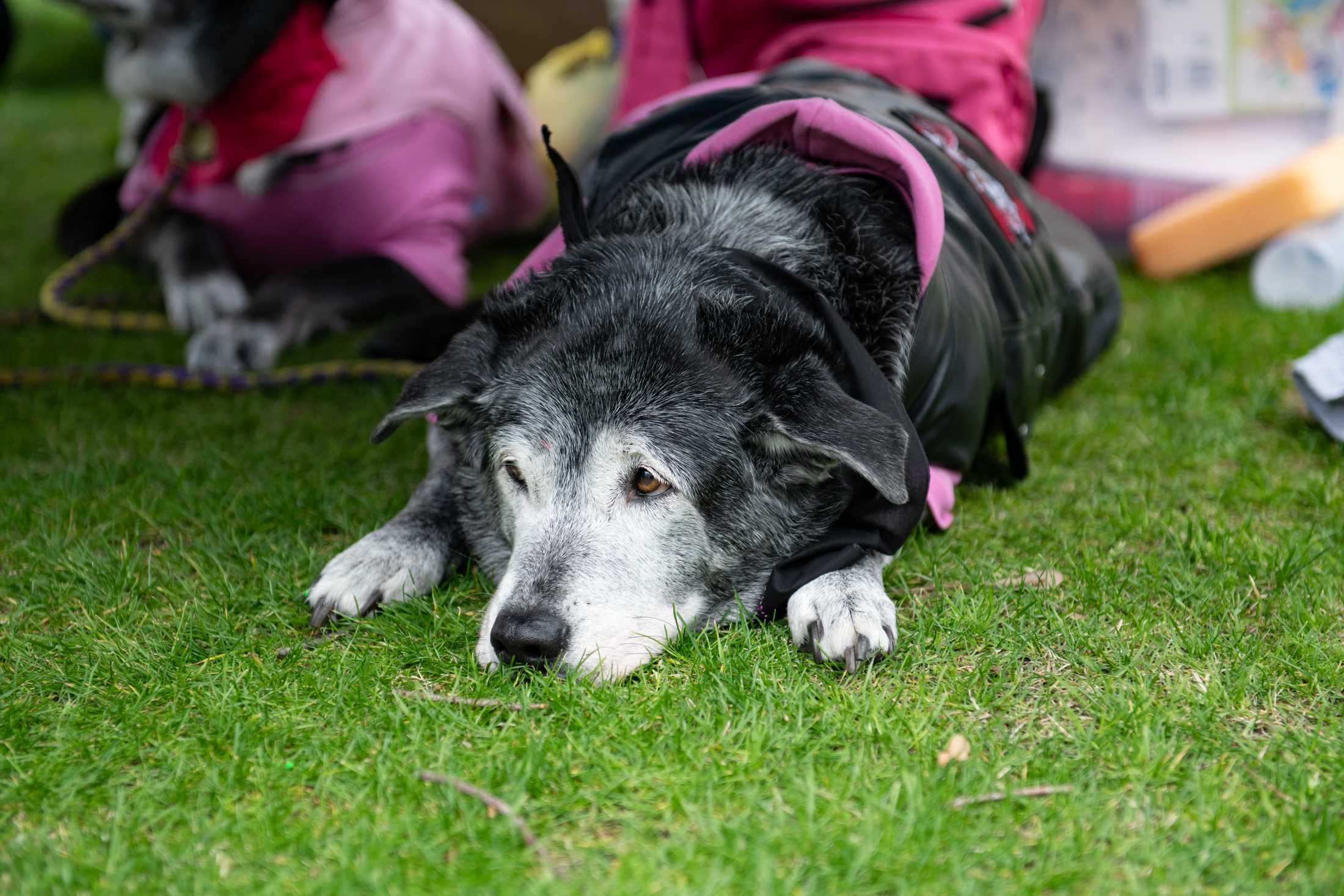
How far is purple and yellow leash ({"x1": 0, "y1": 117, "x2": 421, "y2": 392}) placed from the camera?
493 centimetres

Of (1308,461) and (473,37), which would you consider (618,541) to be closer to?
(1308,461)

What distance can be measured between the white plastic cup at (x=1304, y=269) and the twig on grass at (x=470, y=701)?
15.6ft

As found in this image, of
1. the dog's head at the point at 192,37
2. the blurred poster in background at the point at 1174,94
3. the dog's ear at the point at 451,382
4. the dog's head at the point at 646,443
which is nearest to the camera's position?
the dog's head at the point at 646,443

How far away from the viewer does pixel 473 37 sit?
6.65 meters

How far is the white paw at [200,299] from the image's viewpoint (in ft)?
18.7

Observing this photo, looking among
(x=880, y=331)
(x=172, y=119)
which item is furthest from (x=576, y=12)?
(x=880, y=331)

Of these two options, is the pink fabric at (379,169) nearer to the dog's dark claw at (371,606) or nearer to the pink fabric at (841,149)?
the pink fabric at (841,149)

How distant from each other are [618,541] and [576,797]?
27.3 inches

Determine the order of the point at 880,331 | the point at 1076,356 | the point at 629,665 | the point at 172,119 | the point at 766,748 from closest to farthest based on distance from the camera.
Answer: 1. the point at 766,748
2. the point at 629,665
3. the point at 880,331
4. the point at 1076,356
5. the point at 172,119

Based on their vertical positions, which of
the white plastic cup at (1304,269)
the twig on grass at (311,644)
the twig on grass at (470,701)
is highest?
the twig on grass at (470,701)

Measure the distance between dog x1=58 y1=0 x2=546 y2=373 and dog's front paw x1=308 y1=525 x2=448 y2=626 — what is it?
216 centimetres

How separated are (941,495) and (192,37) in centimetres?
402

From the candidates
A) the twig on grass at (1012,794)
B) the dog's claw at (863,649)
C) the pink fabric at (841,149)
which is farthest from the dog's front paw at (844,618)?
the pink fabric at (841,149)

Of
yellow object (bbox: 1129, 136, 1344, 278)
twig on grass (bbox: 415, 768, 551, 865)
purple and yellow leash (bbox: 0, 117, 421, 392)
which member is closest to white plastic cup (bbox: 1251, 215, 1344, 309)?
yellow object (bbox: 1129, 136, 1344, 278)
